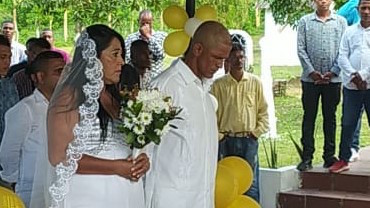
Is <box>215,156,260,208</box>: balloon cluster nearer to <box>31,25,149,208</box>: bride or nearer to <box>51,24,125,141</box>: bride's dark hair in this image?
<box>31,25,149,208</box>: bride

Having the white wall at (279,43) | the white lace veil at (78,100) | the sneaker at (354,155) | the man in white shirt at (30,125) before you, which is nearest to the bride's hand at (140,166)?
the white lace veil at (78,100)

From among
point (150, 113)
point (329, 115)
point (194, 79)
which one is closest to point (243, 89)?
point (329, 115)

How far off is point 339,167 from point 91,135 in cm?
441

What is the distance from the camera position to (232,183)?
5.34m

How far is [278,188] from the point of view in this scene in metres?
7.87

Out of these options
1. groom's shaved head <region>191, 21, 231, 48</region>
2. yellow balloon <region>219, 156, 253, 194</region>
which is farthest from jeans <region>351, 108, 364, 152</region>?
groom's shaved head <region>191, 21, 231, 48</region>

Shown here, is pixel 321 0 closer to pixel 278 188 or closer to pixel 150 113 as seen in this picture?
pixel 278 188

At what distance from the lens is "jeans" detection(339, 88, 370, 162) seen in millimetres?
7973

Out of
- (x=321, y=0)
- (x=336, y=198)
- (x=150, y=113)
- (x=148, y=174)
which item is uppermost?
(x=321, y=0)

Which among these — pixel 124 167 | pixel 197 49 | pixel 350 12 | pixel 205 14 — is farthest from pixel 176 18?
pixel 350 12

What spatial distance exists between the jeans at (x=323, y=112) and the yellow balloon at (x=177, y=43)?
9.88 ft

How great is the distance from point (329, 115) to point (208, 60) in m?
3.69

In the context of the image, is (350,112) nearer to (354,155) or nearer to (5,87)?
(354,155)

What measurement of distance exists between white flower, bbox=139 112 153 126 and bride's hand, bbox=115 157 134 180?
0.20 metres
